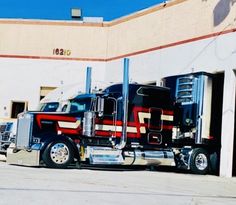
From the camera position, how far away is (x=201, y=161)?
730 inches

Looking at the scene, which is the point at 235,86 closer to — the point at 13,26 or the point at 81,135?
the point at 81,135

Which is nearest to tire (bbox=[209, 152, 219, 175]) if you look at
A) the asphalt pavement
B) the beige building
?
the beige building

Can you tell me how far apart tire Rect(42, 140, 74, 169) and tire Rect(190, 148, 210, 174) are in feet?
14.0

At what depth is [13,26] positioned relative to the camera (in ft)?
96.8

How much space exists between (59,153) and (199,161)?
4.96m

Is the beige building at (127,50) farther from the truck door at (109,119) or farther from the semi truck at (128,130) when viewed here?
the truck door at (109,119)

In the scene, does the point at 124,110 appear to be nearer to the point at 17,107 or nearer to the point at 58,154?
the point at 58,154

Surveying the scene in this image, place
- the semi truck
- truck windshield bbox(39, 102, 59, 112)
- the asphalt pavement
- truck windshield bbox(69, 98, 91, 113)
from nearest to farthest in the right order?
the asphalt pavement < the semi truck < truck windshield bbox(69, 98, 91, 113) < truck windshield bbox(39, 102, 59, 112)

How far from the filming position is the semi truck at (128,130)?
54.9 ft

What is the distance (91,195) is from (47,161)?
672 cm

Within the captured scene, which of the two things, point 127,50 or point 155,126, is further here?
point 127,50

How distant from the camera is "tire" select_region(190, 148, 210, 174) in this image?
60.0 feet

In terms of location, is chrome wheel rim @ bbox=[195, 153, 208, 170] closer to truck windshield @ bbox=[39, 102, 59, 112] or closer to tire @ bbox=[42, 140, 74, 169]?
tire @ bbox=[42, 140, 74, 169]

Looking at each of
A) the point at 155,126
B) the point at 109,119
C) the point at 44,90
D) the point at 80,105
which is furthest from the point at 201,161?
the point at 44,90
